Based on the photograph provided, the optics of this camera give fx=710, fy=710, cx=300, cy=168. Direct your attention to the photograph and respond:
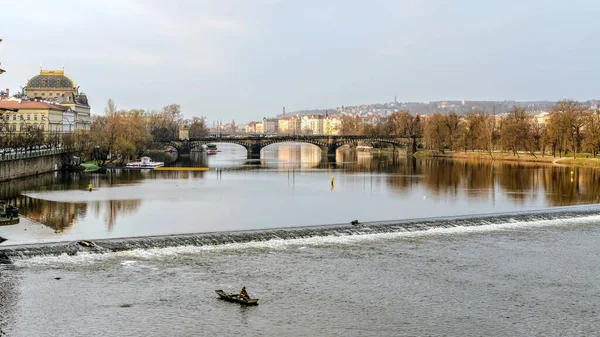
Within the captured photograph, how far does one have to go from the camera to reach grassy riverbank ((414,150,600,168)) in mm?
77625

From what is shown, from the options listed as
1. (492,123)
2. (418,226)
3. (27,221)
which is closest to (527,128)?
(492,123)

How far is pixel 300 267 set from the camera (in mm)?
22609

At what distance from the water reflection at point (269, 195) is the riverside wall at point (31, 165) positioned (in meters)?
1.10

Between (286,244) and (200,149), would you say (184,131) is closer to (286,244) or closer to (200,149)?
(200,149)

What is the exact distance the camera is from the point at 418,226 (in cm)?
2967

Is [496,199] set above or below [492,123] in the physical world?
below

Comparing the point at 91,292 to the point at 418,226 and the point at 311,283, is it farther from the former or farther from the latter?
the point at 418,226

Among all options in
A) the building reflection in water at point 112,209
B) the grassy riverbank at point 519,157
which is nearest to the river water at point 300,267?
the building reflection in water at point 112,209

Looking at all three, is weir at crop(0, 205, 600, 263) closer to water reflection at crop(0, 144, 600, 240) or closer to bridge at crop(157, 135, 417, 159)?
water reflection at crop(0, 144, 600, 240)

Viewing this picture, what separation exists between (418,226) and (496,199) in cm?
1435

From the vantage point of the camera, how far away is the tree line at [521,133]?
81.2 metres

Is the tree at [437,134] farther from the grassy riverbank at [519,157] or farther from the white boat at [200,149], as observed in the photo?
the white boat at [200,149]

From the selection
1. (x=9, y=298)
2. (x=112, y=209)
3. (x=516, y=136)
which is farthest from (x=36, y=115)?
(x=9, y=298)

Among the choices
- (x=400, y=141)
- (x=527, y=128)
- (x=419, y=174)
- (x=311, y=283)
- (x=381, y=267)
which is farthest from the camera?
(x=400, y=141)
